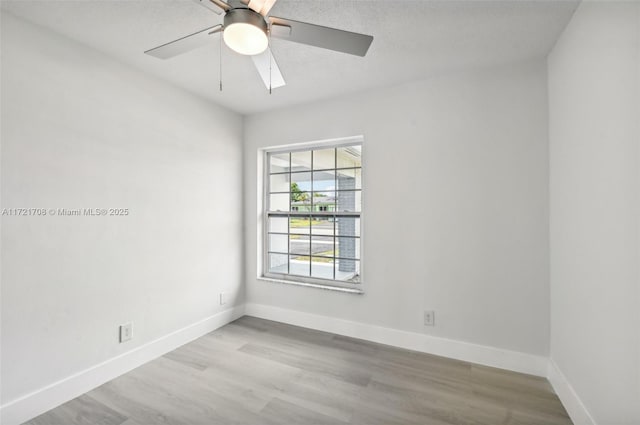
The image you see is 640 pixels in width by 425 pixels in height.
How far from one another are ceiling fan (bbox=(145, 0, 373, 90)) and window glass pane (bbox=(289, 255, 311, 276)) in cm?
237

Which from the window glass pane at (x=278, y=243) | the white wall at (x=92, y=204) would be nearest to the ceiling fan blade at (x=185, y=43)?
the white wall at (x=92, y=204)

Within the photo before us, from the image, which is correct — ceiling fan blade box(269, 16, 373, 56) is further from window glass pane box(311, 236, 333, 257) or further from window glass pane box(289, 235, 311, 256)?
window glass pane box(289, 235, 311, 256)

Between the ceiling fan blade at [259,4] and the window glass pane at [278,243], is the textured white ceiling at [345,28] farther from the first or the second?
the window glass pane at [278,243]

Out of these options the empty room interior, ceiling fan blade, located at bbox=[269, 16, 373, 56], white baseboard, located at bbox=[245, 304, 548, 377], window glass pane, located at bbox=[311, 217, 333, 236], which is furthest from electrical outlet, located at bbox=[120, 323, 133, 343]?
ceiling fan blade, located at bbox=[269, 16, 373, 56]

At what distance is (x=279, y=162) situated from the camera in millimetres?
3566

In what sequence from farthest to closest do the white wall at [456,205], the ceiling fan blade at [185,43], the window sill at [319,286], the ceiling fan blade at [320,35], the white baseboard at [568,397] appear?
the window sill at [319,286] → the white wall at [456,205] → the white baseboard at [568,397] → the ceiling fan blade at [185,43] → the ceiling fan blade at [320,35]

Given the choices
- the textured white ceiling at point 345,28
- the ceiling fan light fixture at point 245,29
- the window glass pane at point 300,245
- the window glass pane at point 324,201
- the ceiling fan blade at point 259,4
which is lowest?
the window glass pane at point 300,245

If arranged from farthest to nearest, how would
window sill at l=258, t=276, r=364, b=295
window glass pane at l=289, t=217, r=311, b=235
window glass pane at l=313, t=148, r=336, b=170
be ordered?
1. window glass pane at l=289, t=217, r=311, b=235
2. window glass pane at l=313, t=148, r=336, b=170
3. window sill at l=258, t=276, r=364, b=295

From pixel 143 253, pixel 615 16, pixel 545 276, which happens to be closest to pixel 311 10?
pixel 615 16

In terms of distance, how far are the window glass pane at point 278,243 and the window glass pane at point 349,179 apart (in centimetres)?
97

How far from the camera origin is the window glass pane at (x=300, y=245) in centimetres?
337

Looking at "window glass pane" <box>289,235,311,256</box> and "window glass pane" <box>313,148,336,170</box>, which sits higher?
"window glass pane" <box>313,148,336,170</box>

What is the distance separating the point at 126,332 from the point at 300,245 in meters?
1.82

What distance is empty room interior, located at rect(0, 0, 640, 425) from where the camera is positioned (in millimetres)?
1549
